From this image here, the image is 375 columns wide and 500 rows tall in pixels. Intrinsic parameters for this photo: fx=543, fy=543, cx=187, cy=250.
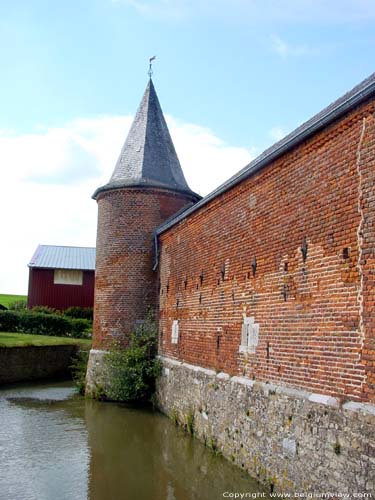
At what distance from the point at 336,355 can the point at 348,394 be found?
1.76 ft

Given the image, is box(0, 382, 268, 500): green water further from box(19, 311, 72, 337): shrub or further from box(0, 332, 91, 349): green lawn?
box(19, 311, 72, 337): shrub

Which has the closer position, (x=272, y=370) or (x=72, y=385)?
(x=272, y=370)

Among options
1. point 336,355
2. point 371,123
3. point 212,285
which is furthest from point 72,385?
point 371,123

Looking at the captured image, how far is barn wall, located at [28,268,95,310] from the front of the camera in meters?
34.3

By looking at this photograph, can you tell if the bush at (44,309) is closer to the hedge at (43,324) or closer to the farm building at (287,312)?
the hedge at (43,324)

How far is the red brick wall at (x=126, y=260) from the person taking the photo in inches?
648

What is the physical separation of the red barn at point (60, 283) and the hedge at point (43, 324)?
4257 millimetres

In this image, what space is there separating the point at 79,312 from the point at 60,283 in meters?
3.05

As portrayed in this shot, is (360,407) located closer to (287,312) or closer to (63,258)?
(287,312)

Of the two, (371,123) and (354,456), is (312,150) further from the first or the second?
(354,456)

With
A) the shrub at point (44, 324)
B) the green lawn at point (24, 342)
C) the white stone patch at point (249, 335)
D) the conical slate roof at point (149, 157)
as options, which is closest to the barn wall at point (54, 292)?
the shrub at point (44, 324)

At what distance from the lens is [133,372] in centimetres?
1540

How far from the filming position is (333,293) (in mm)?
7000

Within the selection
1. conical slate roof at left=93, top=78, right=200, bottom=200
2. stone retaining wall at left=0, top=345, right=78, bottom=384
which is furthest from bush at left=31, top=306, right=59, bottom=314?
conical slate roof at left=93, top=78, right=200, bottom=200
